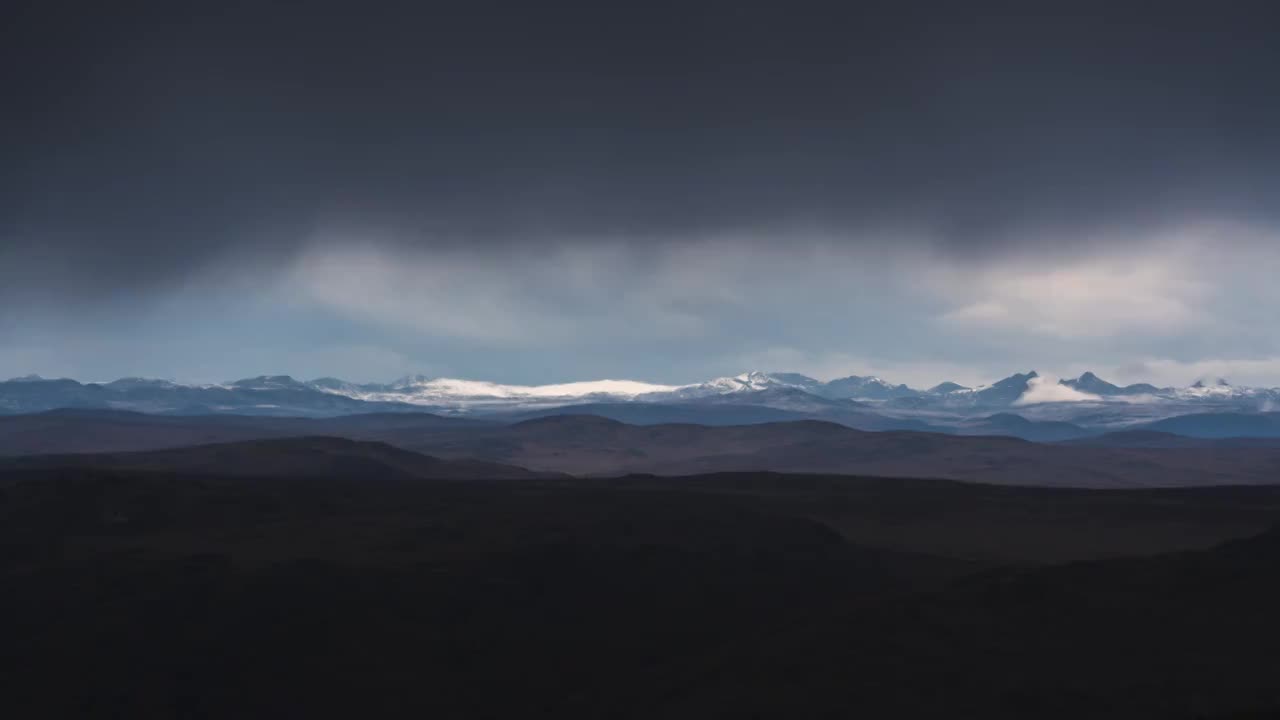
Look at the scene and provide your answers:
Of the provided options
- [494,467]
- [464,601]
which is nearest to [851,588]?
[464,601]

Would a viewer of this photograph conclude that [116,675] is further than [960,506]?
No

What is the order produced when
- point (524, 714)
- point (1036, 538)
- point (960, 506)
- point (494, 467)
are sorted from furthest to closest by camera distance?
point (494, 467) → point (960, 506) → point (1036, 538) → point (524, 714)

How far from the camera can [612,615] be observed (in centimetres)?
5062

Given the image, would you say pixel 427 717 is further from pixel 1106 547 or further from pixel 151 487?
pixel 151 487

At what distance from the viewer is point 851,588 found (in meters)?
57.7

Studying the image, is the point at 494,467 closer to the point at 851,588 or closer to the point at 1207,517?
the point at 1207,517

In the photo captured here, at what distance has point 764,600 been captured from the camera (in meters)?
54.8

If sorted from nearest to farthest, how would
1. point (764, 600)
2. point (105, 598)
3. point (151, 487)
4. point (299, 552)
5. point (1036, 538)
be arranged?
point (105, 598) → point (764, 600) → point (299, 552) → point (1036, 538) → point (151, 487)

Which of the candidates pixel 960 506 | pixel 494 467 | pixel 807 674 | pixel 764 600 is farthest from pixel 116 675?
pixel 494 467

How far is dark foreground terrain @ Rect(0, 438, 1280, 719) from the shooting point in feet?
118

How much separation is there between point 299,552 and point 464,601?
14917mm

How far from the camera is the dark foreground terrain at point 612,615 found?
118 feet

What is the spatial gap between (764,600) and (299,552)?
25.9m

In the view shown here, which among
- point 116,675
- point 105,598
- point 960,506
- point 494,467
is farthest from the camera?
point 494,467
